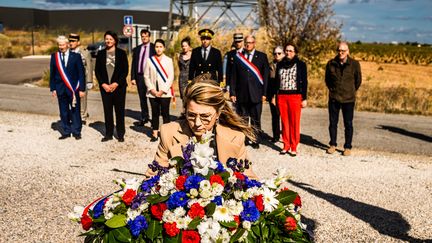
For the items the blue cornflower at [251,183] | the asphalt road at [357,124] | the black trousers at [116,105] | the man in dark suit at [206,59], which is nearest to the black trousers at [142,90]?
the asphalt road at [357,124]

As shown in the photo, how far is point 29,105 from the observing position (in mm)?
14453

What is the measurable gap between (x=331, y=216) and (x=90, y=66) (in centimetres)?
675

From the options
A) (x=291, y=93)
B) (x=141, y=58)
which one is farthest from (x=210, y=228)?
(x=141, y=58)

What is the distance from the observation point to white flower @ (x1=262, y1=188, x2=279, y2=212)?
2.55 m

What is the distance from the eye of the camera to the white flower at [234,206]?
8.04 feet

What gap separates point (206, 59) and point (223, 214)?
6.91m

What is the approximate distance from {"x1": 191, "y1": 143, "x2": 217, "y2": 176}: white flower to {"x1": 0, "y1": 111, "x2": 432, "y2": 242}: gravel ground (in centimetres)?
280

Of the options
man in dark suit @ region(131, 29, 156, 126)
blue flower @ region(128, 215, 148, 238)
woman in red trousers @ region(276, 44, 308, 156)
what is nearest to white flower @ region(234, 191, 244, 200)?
blue flower @ region(128, 215, 148, 238)

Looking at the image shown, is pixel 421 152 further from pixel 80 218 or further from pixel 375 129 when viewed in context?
pixel 80 218

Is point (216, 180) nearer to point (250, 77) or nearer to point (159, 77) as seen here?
point (250, 77)

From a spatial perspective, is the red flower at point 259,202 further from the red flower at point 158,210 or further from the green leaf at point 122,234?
the green leaf at point 122,234

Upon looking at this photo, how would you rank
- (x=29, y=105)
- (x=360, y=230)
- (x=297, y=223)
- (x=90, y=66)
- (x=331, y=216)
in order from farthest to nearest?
(x=29, y=105) → (x=90, y=66) → (x=331, y=216) → (x=360, y=230) → (x=297, y=223)

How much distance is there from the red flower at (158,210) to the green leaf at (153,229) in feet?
0.10

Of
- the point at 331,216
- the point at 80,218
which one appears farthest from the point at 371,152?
the point at 80,218
